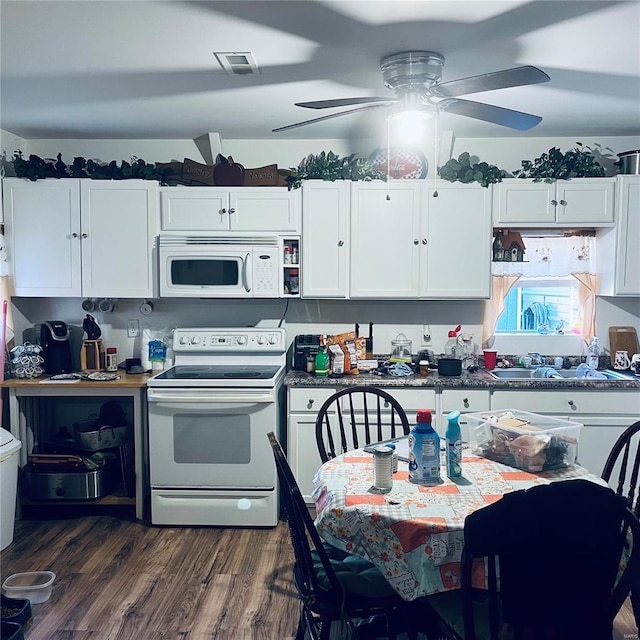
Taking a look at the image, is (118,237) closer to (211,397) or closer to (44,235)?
(44,235)

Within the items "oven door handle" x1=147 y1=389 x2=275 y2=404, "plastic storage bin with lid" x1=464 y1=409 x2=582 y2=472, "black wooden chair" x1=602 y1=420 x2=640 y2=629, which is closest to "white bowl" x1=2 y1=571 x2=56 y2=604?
"oven door handle" x1=147 y1=389 x2=275 y2=404

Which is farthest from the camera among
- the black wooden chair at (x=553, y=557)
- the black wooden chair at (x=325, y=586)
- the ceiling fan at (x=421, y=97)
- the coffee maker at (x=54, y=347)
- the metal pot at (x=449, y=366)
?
the coffee maker at (x=54, y=347)

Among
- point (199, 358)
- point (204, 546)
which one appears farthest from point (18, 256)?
point (204, 546)

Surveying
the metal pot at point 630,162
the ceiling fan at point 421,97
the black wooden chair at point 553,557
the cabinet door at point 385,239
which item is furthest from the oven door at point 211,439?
the metal pot at point 630,162

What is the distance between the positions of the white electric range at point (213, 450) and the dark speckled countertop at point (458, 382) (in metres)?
0.25

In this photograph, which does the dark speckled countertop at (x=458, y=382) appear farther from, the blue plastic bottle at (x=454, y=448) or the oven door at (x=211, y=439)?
the blue plastic bottle at (x=454, y=448)

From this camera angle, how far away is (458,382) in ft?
11.5

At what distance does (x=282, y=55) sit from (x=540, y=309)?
2518 millimetres

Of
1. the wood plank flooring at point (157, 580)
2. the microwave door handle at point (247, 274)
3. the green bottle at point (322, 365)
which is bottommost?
the wood plank flooring at point (157, 580)

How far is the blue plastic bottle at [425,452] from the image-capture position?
2064 millimetres

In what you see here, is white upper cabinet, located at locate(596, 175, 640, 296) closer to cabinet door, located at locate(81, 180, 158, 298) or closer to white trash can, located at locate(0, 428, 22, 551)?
cabinet door, located at locate(81, 180, 158, 298)

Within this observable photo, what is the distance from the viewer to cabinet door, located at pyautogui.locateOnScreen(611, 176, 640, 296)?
11.9 feet

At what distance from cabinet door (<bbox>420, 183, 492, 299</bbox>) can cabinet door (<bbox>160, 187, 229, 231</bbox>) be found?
4.06ft

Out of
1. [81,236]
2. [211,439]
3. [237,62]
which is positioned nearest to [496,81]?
[237,62]
